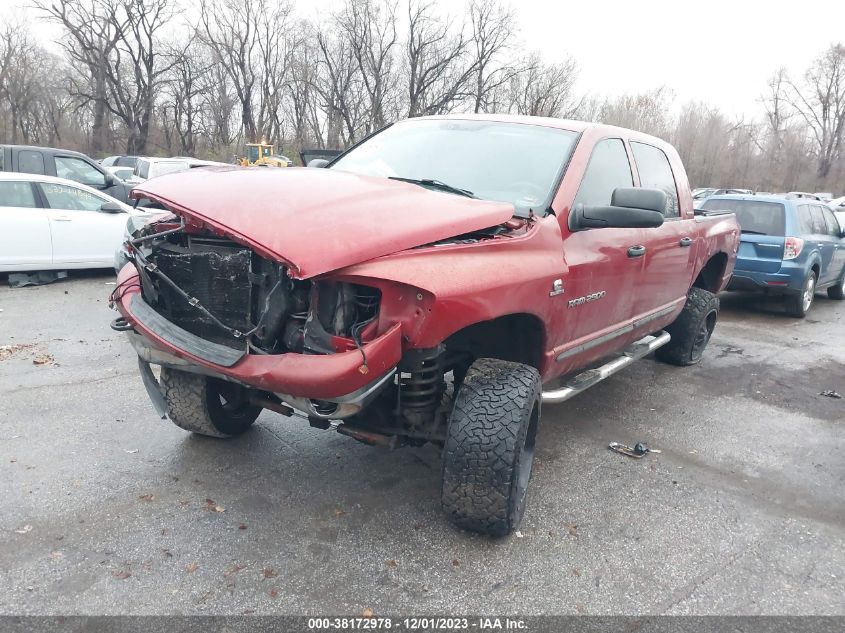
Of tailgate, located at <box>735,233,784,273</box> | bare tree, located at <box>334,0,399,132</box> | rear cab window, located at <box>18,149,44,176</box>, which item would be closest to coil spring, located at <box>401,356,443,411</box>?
tailgate, located at <box>735,233,784,273</box>

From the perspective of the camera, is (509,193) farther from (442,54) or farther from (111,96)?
(111,96)

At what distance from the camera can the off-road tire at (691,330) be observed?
575 cm

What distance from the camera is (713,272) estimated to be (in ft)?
20.2

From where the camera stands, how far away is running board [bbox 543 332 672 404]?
11.2 feet

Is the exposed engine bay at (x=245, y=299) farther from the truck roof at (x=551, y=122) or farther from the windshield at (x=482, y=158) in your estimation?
the truck roof at (x=551, y=122)

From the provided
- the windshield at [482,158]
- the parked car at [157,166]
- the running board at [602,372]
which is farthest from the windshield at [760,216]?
the parked car at [157,166]

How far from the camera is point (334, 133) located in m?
47.6

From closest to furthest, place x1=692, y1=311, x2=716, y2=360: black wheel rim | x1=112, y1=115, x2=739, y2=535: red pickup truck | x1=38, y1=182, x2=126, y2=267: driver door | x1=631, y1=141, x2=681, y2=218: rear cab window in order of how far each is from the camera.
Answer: x1=112, y1=115, x2=739, y2=535: red pickup truck < x1=631, y1=141, x2=681, y2=218: rear cab window < x1=692, y1=311, x2=716, y2=360: black wheel rim < x1=38, y1=182, x2=126, y2=267: driver door

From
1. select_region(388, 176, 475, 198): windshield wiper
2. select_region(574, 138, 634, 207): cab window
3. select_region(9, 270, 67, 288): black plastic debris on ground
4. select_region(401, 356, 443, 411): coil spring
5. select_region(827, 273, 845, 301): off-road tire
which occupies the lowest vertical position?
select_region(9, 270, 67, 288): black plastic debris on ground

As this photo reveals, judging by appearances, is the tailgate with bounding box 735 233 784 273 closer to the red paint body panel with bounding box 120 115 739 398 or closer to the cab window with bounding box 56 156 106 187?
the red paint body panel with bounding box 120 115 739 398

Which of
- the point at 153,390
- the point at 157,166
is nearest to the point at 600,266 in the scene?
the point at 153,390

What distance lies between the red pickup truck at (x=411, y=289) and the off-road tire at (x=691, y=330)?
78.4 inches

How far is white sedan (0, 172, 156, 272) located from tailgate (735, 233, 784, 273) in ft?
26.5

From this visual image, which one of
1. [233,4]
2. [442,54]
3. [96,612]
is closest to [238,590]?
[96,612]
